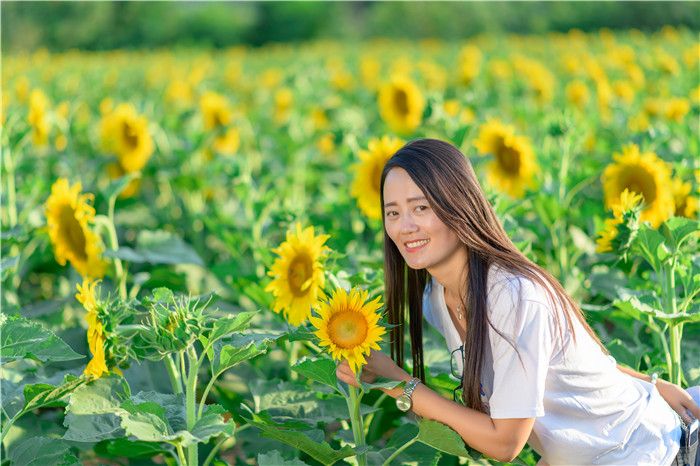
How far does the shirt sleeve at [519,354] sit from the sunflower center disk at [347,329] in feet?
0.77

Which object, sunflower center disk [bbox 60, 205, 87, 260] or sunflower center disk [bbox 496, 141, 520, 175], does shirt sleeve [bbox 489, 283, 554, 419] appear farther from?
sunflower center disk [bbox 496, 141, 520, 175]

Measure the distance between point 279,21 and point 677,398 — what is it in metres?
22.2

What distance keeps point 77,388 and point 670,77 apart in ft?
19.1

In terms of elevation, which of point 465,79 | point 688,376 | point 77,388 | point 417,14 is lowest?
point 688,376

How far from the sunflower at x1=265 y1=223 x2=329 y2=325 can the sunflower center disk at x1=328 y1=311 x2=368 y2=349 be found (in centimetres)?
22

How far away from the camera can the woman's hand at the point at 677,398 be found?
1934mm

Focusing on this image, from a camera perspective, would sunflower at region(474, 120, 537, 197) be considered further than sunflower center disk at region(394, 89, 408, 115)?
No

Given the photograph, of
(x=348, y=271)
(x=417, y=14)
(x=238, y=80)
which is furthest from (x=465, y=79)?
(x=417, y=14)

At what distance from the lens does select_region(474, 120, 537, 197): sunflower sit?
324 cm

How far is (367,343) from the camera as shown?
168 centimetres

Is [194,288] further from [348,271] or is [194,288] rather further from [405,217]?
[405,217]

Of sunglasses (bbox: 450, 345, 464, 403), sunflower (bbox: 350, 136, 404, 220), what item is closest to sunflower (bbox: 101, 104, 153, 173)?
sunflower (bbox: 350, 136, 404, 220)

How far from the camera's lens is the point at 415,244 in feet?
5.94

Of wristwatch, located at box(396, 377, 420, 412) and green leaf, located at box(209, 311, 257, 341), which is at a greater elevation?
green leaf, located at box(209, 311, 257, 341)
